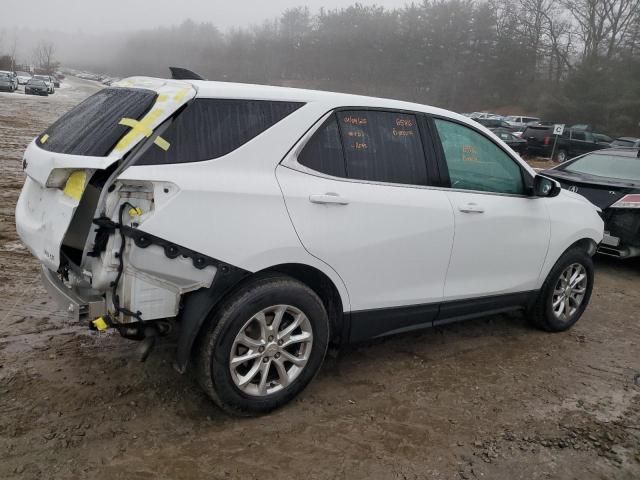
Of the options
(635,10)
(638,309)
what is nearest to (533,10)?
(635,10)

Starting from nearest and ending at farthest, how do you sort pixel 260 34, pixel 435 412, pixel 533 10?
pixel 435 412 < pixel 533 10 < pixel 260 34

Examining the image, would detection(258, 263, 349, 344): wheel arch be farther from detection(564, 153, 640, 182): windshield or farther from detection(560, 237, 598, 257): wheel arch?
detection(564, 153, 640, 182): windshield

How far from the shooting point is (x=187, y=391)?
329 centimetres

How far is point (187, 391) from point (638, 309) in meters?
4.60

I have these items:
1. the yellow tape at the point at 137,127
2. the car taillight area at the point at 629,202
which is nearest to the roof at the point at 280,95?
the yellow tape at the point at 137,127

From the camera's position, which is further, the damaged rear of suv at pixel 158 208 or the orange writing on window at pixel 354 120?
the orange writing on window at pixel 354 120

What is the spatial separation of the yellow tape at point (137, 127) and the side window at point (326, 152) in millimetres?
802

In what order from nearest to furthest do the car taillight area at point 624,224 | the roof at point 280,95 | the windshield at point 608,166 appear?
the roof at point 280,95
the car taillight area at point 624,224
the windshield at point 608,166

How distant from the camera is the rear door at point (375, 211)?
9.96ft

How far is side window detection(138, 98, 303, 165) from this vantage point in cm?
269

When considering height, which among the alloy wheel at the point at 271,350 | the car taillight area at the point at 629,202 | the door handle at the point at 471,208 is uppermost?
the door handle at the point at 471,208

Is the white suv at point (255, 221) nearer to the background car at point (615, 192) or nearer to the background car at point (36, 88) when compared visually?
the background car at point (615, 192)

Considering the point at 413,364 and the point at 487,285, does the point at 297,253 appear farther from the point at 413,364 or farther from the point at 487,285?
the point at 487,285

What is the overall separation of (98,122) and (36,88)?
47.6 m
